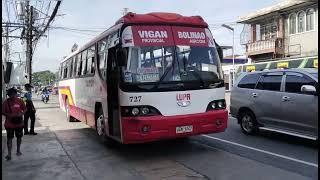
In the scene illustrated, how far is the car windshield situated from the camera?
8.42 meters

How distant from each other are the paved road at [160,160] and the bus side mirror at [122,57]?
1.96 meters

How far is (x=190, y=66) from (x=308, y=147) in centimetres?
320

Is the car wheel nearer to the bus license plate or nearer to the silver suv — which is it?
the silver suv

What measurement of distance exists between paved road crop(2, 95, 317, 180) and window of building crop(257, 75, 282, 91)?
49.5 inches

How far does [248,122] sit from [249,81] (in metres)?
1.10

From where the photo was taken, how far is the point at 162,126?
327 inches

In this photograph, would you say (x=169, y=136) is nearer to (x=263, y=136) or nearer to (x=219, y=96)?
(x=219, y=96)

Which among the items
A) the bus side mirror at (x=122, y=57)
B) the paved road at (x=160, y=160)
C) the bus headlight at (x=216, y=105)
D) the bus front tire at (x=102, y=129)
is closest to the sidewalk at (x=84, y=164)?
the paved road at (x=160, y=160)

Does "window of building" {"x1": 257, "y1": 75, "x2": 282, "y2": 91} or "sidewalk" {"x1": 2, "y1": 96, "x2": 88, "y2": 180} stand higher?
"window of building" {"x1": 257, "y1": 75, "x2": 282, "y2": 91}

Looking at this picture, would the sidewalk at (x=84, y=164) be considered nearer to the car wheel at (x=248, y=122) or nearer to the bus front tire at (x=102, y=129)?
the bus front tire at (x=102, y=129)

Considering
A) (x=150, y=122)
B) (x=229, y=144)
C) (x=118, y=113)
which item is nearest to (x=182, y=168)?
(x=150, y=122)

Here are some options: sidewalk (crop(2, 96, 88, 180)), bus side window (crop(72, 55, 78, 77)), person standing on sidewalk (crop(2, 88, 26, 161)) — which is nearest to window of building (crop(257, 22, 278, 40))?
bus side window (crop(72, 55, 78, 77))

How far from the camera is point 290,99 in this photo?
9.77m

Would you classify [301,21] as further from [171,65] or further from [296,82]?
[171,65]
